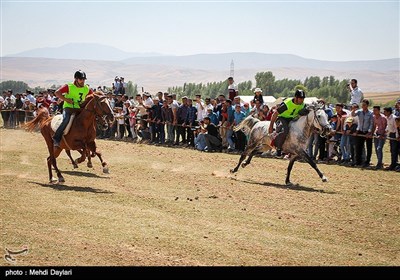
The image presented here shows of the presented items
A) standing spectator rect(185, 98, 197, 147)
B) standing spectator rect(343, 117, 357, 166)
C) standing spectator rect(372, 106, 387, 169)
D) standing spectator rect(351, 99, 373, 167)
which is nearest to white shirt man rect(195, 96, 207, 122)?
standing spectator rect(185, 98, 197, 147)

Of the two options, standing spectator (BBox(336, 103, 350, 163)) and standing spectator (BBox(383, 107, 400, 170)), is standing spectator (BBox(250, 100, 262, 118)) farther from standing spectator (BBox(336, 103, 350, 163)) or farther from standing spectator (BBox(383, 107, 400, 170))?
standing spectator (BBox(383, 107, 400, 170))

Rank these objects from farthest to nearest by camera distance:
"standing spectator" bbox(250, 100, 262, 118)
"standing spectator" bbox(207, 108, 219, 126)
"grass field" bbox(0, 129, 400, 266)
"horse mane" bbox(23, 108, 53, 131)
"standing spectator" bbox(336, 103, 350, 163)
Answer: "standing spectator" bbox(207, 108, 219, 126) → "standing spectator" bbox(250, 100, 262, 118) → "standing spectator" bbox(336, 103, 350, 163) → "horse mane" bbox(23, 108, 53, 131) → "grass field" bbox(0, 129, 400, 266)

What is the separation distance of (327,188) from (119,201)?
6192mm

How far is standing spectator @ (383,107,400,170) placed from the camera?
21.8 metres

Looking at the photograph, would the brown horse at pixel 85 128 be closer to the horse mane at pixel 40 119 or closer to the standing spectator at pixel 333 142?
the horse mane at pixel 40 119

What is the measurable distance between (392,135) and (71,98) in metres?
11.8

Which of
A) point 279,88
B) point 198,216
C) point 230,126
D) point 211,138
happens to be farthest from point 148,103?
A: point 279,88

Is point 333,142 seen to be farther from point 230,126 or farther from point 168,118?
point 168,118

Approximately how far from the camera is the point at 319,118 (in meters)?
17.6

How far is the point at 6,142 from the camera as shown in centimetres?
3036

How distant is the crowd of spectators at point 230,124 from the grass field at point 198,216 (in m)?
1.88

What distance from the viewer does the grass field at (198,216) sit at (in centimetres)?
970
